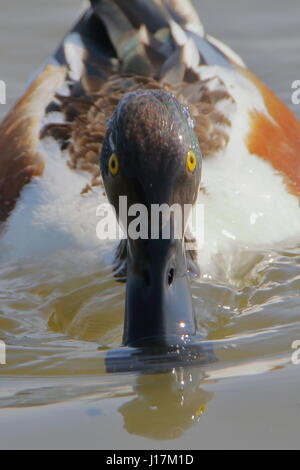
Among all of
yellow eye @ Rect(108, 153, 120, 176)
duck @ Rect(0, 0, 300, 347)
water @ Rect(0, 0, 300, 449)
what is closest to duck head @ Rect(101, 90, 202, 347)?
yellow eye @ Rect(108, 153, 120, 176)

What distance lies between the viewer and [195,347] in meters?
4.29

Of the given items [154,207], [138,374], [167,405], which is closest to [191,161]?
[154,207]

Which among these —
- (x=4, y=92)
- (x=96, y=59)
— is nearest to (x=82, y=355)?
(x=96, y=59)

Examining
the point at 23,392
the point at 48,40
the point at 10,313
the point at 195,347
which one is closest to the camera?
the point at 23,392

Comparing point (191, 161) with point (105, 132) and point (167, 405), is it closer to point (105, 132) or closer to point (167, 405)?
point (105, 132)

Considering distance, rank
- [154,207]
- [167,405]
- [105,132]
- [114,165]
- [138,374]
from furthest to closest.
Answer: [105,132] < [114,165] < [154,207] < [138,374] < [167,405]

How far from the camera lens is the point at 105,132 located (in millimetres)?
5137

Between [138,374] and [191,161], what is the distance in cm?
98

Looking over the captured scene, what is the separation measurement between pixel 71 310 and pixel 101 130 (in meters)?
1.04

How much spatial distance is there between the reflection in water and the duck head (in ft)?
1.00

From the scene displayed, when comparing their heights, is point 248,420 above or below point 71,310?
below

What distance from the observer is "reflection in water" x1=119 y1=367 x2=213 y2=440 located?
11.5ft

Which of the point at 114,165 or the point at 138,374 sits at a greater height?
the point at 114,165
